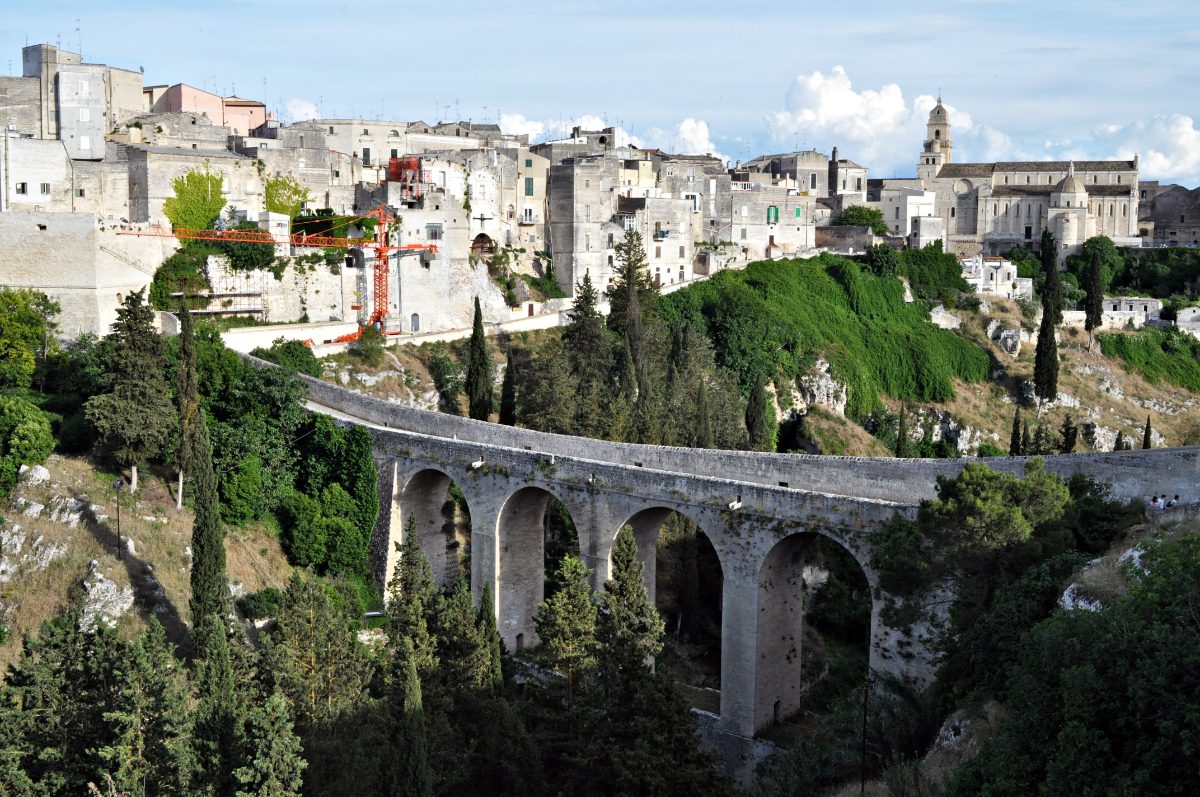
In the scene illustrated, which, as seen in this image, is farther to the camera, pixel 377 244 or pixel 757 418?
pixel 377 244

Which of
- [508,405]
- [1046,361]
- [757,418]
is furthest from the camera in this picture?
[1046,361]

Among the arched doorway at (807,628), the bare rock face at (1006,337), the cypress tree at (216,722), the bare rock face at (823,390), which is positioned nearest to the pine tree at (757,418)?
the arched doorway at (807,628)

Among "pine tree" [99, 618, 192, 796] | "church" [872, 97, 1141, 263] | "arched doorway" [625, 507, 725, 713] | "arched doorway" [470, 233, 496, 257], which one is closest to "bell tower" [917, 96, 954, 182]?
"church" [872, 97, 1141, 263]

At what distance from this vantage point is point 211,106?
63625 millimetres

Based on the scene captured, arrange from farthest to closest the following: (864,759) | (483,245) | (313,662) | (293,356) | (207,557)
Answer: (483,245) → (293,356) → (207,557) → (313,662) → (864,759)

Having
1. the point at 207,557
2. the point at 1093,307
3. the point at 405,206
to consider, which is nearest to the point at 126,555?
the point at 207,557

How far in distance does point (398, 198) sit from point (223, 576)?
2617cm

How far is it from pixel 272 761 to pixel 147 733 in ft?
10.3

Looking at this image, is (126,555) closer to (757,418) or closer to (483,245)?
(757,418)

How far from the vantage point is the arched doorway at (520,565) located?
110 feet

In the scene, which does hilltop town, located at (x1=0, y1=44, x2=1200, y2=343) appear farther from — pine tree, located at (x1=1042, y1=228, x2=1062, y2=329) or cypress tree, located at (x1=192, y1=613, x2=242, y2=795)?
cypress tree, located at (x1=192, y1=613, x2=242, y2=795)

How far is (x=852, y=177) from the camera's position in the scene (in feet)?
263

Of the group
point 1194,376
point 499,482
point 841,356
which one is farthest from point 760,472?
point 1194,376

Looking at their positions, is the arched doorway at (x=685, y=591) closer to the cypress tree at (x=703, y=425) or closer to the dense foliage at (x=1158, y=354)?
the cypress tree at (x=703, y=425)
